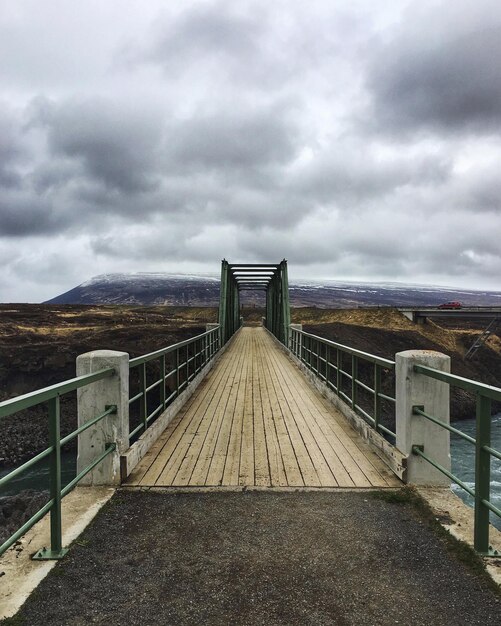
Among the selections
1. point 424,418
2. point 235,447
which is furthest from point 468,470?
point 424,418

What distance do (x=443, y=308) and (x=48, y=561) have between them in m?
55.4

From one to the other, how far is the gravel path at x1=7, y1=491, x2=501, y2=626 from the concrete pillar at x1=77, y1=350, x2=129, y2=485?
423mm

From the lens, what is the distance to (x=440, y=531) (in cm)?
315

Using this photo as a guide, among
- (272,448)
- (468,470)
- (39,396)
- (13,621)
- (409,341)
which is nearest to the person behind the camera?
(13,621)

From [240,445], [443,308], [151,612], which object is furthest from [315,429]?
[443,308]

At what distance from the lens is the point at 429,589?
247 cm

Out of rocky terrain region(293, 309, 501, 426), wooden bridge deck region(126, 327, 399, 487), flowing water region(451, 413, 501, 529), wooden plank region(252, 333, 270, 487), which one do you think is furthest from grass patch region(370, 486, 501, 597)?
rocky terrain region(293, 309, 501, 426)

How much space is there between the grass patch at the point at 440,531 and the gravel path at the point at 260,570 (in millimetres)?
40

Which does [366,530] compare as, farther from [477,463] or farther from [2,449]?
[2,449]

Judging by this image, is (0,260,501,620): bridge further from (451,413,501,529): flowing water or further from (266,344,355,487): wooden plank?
(451,413,501,529): flowing water

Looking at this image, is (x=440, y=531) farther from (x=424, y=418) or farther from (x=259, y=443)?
(x=259, y=443)

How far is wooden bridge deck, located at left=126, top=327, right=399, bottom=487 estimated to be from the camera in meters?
4.28

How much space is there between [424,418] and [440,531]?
1.05m

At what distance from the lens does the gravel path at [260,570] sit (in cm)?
227
